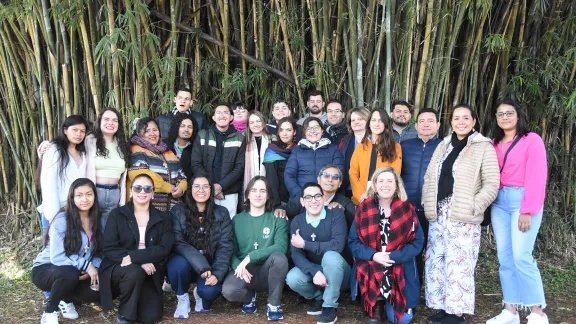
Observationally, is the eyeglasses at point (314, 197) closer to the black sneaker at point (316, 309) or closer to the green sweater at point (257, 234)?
the green sweater at point (257, 234)

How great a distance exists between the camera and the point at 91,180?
10.8 feet

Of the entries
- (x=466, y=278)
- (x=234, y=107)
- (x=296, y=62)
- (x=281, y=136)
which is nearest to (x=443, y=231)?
(x=466, y=278)

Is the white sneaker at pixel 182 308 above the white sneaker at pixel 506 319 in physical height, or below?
above

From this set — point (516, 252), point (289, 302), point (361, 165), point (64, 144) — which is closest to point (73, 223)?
point (64, 144)

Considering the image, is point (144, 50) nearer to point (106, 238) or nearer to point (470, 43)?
point (106, 238)

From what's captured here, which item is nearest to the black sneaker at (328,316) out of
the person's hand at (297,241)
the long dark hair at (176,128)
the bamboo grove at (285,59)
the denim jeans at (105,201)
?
the person's hand at (297,241)

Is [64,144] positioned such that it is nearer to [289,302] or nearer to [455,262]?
[289,302]

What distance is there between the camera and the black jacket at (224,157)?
3711 mm

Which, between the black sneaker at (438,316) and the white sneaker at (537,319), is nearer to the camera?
the white sneaker at (537,319)

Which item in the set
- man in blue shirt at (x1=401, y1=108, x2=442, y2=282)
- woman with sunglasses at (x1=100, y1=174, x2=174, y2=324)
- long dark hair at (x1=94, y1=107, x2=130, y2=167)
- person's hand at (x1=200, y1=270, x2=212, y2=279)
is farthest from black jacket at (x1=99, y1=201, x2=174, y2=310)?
man in blue shirt at (x1=401, y1=108, x2=442, y2=282)

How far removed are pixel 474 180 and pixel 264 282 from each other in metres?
1.29

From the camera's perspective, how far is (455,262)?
3020 mm

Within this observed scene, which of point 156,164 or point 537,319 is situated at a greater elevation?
point 156,164

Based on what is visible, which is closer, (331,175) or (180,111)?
(331,175)
